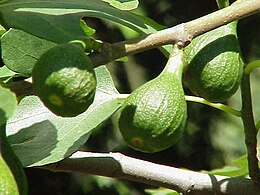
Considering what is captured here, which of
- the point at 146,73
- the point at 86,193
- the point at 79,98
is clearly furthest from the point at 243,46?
the point at 79,98

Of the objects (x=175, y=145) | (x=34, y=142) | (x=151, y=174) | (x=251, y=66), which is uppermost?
(x=251, y=66)

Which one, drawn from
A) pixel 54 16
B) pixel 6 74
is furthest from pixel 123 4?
pixel 6 74

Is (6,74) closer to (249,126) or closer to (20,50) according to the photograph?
(20,50)

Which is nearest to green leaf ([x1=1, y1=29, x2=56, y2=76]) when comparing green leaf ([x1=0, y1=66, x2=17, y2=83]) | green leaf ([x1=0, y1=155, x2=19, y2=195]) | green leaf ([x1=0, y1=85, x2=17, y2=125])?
green leaf ([x1=0, y1=66, x2=17, y2=83])

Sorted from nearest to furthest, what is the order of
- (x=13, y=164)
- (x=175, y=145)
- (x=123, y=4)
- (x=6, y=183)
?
(x=6, y=183)
(x=13, y=164)
(x=123, y=4)
(x=175, y=145)

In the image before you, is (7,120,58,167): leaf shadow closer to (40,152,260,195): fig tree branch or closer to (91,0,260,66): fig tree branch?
(40,152,260,195): fig tree branch

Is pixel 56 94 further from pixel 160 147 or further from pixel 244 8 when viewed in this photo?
pixel 244 8

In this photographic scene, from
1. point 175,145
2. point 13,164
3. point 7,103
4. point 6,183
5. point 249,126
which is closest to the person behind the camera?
point 6,183
